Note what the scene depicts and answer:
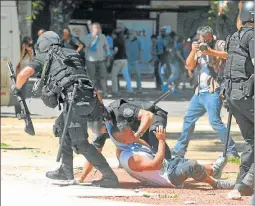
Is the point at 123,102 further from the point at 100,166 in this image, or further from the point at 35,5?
the point at 35,5

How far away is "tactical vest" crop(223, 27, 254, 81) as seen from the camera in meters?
8.11

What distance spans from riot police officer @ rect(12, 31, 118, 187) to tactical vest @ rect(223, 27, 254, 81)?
1.52 m

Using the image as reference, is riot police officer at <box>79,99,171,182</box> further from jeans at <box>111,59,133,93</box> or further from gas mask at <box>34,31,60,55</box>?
jeans at <box>111,59,133,93</box>

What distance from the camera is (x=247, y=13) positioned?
27.3 feet

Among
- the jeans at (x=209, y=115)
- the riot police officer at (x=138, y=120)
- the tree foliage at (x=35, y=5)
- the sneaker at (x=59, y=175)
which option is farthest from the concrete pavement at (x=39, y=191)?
the tree foliage at (x=35, y=5)

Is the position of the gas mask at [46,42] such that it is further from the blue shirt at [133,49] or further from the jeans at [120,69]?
the blue shirt at [133,49]

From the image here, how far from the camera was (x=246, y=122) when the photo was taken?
8.27 m

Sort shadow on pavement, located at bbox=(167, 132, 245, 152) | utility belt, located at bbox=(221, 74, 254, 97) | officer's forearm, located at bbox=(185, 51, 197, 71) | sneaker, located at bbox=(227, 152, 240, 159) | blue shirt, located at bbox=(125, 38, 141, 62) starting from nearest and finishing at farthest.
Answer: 1. utility belt, located at bbox=(221, 74, 254, 97)
2. officer's forearm, located at bbox=(185, 51, 197, 71)
3. sneaker, located at bbox=(227, 152, 240, 159)
4. shadow on pavement, located at bbox=(167, 132, 245, 152)
5. blue shirt, located at bbox=(125, 38, 141, 62)

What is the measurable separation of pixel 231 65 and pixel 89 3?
26975 millimetres

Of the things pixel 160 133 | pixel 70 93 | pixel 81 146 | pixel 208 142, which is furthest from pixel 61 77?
pixel 208 142

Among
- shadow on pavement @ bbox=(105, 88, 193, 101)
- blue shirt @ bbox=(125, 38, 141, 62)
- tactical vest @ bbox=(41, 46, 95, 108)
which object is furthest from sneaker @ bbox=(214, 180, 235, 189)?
blue shirt @ bbox=(125, 38, 141, 62)

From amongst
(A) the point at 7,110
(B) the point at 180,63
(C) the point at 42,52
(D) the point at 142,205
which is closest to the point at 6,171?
(C) the point at 42,52

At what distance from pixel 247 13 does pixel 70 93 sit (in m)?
1.94

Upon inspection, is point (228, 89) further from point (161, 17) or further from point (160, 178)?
point (161, 17)
